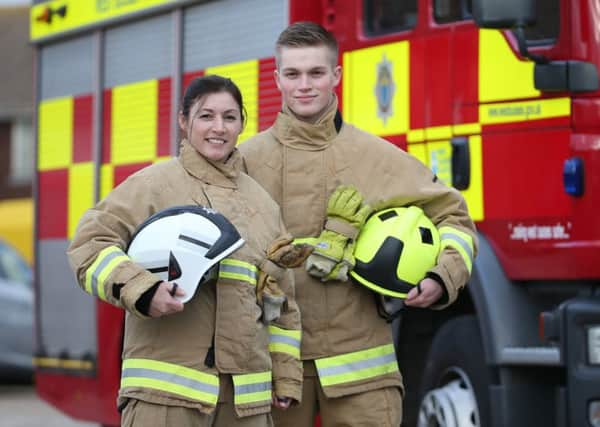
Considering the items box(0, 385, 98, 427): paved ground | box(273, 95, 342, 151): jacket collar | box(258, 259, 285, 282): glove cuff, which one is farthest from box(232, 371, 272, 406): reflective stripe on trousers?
box(0, 385, 98, 427): paved ground

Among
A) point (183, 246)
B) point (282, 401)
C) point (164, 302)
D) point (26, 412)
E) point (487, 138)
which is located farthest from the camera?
point (26, 412)

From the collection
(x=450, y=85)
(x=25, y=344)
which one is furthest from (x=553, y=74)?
(x=25, y=344)

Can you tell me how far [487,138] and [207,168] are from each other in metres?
1.64

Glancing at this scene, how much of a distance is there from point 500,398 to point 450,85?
1153 mm

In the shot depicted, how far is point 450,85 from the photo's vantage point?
5.63m

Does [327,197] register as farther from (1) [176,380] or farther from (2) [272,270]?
(1) [176,380]

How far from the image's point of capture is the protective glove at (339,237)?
434cm

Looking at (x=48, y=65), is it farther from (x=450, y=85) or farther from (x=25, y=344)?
(x=25, y=344)

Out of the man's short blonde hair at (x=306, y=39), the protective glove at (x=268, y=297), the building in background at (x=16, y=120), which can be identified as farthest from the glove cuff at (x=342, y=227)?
the building in background at (x=16, y=120)

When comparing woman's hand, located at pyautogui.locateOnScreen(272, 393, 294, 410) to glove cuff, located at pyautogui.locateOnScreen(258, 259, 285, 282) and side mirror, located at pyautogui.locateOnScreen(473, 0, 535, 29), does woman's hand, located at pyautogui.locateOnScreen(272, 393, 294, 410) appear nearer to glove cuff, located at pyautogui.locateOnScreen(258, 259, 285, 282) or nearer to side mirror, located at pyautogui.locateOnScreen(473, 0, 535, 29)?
glove cuff, located at pyautogui.locateOnScreen(258, 259, 285, 282)

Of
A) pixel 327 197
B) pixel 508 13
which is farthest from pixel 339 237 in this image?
pixel 508 13

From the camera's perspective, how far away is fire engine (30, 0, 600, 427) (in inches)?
205

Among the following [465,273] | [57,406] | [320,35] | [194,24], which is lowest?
[57,406]

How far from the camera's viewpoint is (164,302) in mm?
3826
